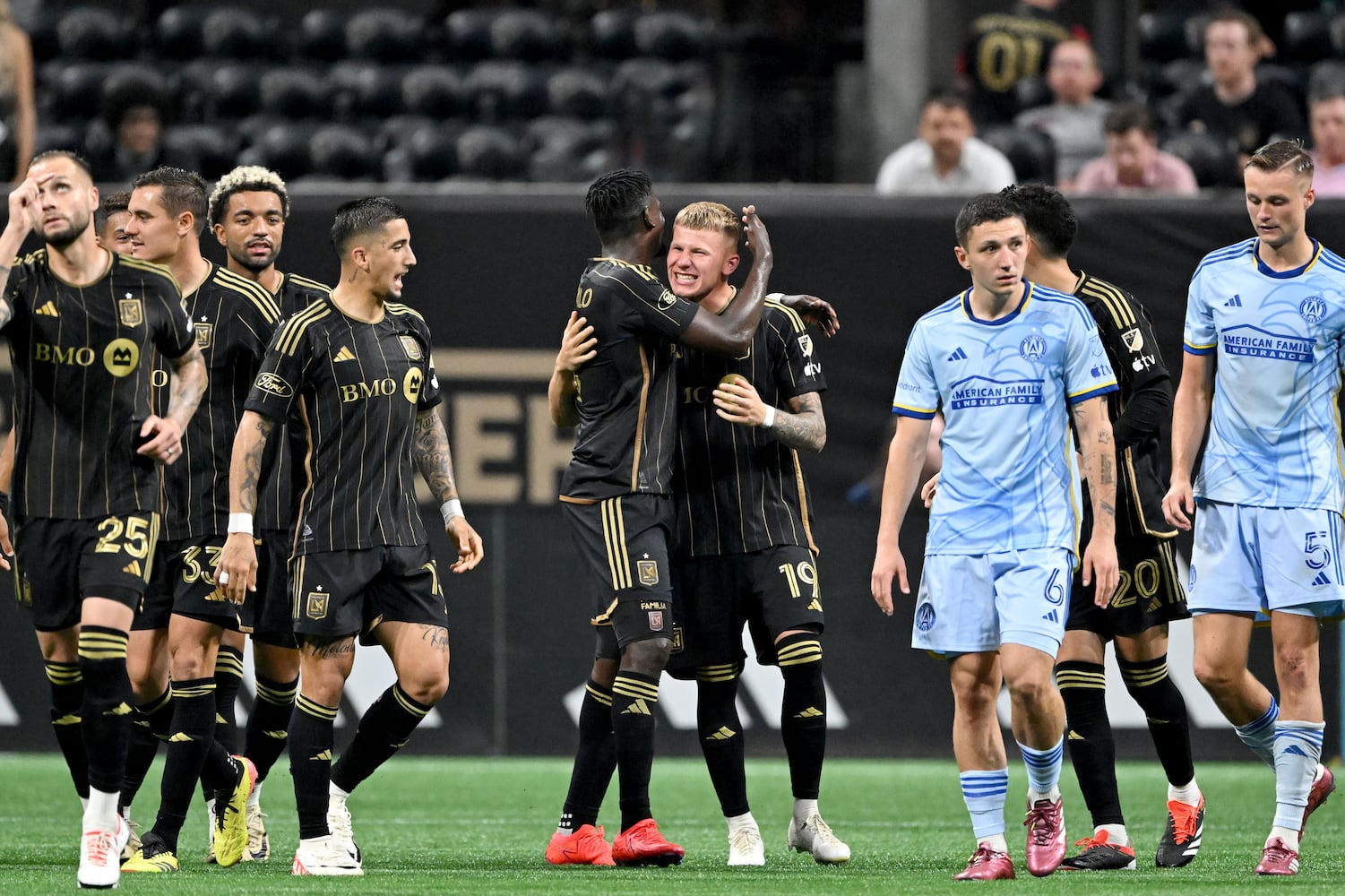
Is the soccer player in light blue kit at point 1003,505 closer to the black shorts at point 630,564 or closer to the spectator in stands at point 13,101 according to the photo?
the black shorts at point 630,564

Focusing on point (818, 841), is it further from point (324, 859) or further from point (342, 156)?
point (342, 156)

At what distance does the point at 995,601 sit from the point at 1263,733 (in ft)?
4.95

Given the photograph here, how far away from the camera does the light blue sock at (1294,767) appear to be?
21.3ft

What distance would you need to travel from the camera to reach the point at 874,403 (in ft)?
36.3

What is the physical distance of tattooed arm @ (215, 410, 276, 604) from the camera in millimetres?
6449

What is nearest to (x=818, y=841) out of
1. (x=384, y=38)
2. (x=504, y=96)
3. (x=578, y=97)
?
(x=578, y=97)

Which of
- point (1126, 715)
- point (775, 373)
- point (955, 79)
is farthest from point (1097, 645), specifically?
point (955, 79)

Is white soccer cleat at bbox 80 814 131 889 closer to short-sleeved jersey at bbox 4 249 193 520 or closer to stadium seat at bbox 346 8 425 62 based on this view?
short-sleeved jersey at bbox 4 249 193 520

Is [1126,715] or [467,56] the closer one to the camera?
[1126,715]

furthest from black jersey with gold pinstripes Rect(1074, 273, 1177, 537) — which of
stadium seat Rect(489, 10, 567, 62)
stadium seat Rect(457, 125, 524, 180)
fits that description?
stadium seat Rect(489, 10, 567, 62)

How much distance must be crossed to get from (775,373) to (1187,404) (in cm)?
154

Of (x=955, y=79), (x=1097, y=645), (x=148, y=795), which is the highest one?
(x=955, y=79)

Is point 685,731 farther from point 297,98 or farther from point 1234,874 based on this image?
point 297,98

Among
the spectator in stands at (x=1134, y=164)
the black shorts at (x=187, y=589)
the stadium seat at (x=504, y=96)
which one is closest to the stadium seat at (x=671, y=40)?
the stadium seat at (x=504, y=96)
